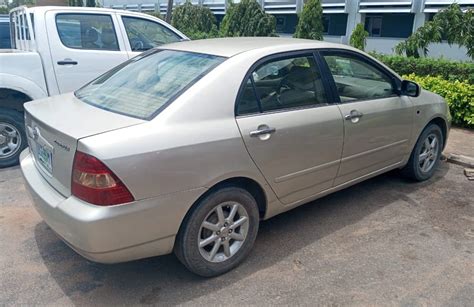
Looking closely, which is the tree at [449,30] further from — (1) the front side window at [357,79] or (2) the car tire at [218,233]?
(2) the car tire at [218,233]

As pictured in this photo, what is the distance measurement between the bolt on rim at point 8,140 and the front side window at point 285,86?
3.40m

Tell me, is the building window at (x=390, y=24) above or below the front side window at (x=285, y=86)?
above

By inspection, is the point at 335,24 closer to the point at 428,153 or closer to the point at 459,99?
the point at 459,99

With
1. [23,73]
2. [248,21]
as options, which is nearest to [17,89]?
[23,73]

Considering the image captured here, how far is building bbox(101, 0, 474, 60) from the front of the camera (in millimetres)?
16172

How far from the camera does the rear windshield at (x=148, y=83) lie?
2784 mm

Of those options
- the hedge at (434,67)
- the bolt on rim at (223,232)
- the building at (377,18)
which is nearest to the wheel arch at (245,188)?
the bolt on rim at (223,232)

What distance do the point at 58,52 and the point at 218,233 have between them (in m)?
3.58

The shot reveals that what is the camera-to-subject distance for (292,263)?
10.2 feet

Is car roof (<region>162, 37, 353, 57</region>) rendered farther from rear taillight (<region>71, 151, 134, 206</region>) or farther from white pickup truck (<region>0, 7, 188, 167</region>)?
white pickup truck (<region>0, 7, 188, 167</region>)

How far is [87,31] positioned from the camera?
5422 mm

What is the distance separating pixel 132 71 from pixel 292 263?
1983 mm

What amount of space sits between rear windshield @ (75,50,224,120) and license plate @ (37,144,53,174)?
47 cm

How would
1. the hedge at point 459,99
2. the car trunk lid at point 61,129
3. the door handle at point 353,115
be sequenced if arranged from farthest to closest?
the hedge at point 459,99 < the door handle at point 353,115 < the car trunk lid at point 61,129
